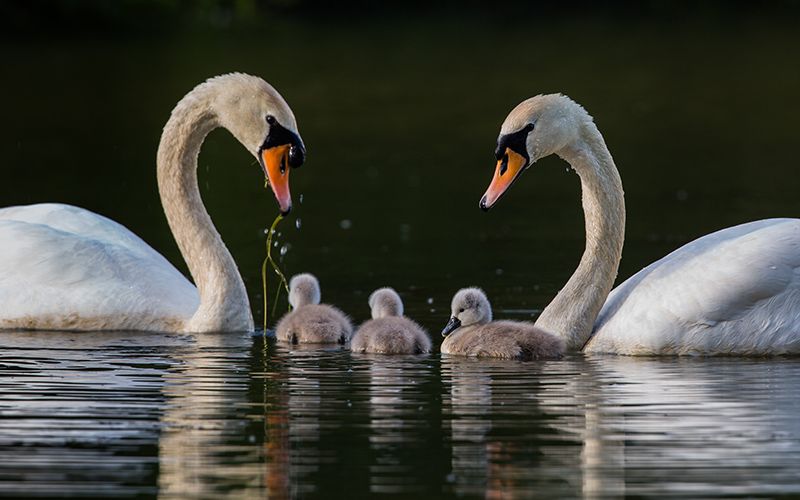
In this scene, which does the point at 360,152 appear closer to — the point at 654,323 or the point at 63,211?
the point at 63,211

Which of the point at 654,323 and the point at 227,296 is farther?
the point at 227,296

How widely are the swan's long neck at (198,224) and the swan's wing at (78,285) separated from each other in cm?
25

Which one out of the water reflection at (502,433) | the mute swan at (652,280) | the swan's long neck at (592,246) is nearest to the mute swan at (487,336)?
the water reflection at (502,433)

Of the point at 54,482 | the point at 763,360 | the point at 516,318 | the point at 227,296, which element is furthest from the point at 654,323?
the point at 54,482

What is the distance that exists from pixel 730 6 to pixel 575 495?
62.9 metres

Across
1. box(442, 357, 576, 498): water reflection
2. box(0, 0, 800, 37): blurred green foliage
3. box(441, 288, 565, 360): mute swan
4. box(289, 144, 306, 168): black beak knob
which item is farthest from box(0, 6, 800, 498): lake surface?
box(0, 0, 800, 37): blurred green foliage

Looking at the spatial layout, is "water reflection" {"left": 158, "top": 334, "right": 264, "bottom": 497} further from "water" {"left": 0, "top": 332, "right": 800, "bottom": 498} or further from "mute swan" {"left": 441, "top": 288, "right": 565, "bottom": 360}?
"mute swan" {"left": 441, "top": 288, "right": 565, "bottom": 360}

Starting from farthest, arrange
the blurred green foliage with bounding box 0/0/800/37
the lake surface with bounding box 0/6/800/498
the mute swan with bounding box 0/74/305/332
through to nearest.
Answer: the blurred green foliage with bounding box 0/0/800/37 → the mute swan with bounding box 0/74/305/332 → the lake surface with bounding box 0/6/800/498

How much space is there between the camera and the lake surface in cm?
868

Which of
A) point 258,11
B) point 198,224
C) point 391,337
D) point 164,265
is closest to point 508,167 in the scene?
point 391,337

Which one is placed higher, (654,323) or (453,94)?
(453,94)

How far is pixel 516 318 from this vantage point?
13352 millimetres

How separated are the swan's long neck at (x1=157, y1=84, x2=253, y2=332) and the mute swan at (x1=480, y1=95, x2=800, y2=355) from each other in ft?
7.33

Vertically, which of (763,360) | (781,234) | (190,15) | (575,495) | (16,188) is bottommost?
(575,495)
